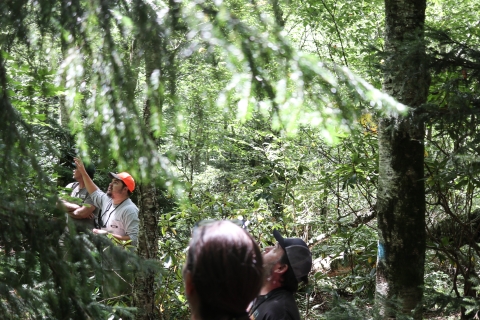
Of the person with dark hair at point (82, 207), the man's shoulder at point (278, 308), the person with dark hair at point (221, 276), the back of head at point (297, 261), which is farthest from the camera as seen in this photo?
the person with dark hair at point (82, 207)

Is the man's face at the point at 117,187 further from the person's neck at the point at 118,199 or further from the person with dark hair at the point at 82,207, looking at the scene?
the person with dark hair at the point at 82,207

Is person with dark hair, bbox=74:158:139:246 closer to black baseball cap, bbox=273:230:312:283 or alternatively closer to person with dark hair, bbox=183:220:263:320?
black baseball cap, bbox=273:230:312:283

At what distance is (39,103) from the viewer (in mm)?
4395

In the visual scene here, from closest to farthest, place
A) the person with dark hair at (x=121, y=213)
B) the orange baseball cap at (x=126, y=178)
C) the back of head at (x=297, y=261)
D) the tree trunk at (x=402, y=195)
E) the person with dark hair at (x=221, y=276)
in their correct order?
1. the person with dark hair at (x=221, y=276)
2. the back of head at (x=297, y=261)
3. the tree trunk at (x=402, y=195)
4. the orange baseball cap at (x=126, y=178)
5. the person with dark hair at (x=121, y=213)

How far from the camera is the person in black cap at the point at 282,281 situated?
2.58 metres

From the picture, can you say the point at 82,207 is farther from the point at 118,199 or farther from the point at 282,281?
the point at 282,281

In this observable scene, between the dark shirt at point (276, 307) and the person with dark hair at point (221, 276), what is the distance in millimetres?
1203

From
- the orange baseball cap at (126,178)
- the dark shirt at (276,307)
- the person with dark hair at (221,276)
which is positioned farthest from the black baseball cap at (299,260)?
the orange baseball cap at (126,178)

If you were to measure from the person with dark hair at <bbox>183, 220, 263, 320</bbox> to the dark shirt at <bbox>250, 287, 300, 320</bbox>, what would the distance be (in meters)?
1.20

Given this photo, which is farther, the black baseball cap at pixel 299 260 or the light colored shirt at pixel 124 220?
the light colored shirt at pixel 124 220

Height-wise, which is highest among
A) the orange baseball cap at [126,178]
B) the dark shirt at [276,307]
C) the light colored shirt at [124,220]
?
the orange baseball cap at [126,178]

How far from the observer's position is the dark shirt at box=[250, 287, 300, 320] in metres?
2.56

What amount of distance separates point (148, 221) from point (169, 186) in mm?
2767

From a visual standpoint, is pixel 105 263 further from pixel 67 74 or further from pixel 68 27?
pixel 68 27
